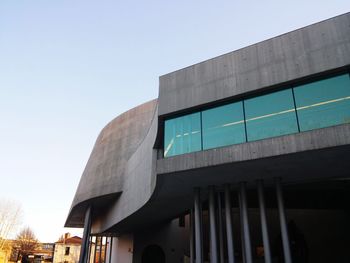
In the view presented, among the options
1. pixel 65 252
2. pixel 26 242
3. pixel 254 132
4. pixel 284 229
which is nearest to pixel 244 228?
pixel 284 229

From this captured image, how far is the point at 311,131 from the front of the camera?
8.90 metres

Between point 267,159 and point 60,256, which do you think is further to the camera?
point 60,256

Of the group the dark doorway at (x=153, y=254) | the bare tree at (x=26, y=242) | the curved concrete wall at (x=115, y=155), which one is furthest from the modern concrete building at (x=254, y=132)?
the bare tree at (x=26, y=242)

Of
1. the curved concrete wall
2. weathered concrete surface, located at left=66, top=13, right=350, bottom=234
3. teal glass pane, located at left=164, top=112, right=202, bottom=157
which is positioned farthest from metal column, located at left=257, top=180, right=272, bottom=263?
the curved concrete wall

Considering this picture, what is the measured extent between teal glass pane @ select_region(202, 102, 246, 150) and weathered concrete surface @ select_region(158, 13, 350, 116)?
47 cm

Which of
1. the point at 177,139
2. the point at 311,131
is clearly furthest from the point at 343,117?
the point at 177,139

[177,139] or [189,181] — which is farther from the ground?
[177,139]

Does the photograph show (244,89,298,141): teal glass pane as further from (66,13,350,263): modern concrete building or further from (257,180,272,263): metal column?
(257,180,272,263): metal column

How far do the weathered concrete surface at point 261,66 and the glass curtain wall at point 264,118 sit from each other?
1.44ft

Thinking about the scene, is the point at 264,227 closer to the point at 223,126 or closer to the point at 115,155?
the point at 223,126

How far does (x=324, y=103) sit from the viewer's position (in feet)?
30.1

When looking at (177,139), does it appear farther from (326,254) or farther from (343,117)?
(326,254)

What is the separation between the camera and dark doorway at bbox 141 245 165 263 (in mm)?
24266

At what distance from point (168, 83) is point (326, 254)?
1509 centimetres
